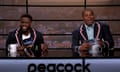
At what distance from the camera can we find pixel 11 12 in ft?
36.7

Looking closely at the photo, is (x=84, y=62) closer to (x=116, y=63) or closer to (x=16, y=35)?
(x=116, y=63)

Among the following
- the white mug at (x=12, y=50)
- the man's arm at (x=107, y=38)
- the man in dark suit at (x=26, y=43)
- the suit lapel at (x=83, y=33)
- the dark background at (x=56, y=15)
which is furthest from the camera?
the dark background at (x=56, y=15)

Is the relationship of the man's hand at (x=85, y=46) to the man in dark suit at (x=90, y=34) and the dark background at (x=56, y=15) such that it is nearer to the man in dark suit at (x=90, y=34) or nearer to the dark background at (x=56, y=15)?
the man in dark suit at (x=90, y=34)

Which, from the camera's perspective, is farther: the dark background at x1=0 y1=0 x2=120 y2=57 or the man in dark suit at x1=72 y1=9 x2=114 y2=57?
the dark background at x1=0 y1=0 x2=120 y2=57

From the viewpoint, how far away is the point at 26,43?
569 cm

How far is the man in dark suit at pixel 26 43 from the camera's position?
5.20 metres

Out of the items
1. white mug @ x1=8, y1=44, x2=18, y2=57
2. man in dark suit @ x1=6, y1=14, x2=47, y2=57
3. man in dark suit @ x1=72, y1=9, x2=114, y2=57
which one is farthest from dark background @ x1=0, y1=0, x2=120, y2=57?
white mug @ x1=8, y1=44, x2=18, y2=57

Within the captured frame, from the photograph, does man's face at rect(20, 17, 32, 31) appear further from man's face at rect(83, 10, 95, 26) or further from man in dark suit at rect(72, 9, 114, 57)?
man's face at rect(83, 10, 95, 26)

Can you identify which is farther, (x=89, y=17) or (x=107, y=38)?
(x=89, y=17)

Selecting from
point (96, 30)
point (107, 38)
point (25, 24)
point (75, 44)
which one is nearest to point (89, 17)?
point (96, 30)

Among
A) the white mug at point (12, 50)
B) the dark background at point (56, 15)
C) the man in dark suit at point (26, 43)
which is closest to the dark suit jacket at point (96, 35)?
the man in dark suit at point (26, 43)

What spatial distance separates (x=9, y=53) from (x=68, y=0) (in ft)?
20.4

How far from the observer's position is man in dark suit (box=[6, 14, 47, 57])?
5.20m

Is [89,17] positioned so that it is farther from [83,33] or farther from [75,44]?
[75,44]
